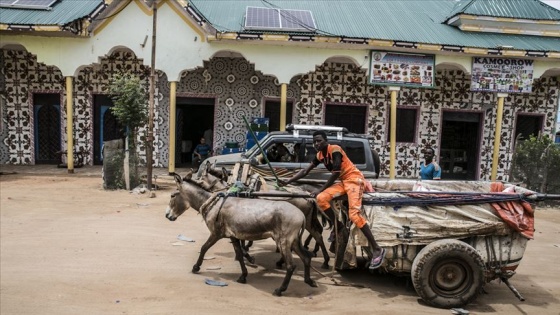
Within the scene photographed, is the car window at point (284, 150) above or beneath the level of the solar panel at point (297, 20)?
beneath

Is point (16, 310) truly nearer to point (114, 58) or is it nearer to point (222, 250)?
point (222, 250)

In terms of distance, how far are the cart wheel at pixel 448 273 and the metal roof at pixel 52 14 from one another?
39.3ft

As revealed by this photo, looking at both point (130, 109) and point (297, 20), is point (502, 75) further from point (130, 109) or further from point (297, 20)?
point (130, 109)

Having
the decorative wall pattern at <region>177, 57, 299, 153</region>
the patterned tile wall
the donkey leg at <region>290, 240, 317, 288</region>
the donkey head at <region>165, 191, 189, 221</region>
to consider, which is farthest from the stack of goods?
the donkey leg at <region>290, 240, 317, 288</region>

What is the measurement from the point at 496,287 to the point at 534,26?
12.4 meters

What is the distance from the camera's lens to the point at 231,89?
15328 millimetres

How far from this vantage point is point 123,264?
6.24 m

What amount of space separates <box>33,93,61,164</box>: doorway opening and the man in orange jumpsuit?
1261 centimetres

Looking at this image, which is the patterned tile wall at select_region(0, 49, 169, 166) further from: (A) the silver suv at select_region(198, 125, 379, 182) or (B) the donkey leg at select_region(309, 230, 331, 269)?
(B) the donkey leg at select_region(309, 230, 331, 269)

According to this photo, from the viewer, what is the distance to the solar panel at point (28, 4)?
45.5ft

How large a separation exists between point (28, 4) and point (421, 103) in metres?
13.8

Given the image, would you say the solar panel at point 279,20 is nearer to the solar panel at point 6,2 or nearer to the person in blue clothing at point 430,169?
the person in blue clothing at point 430,169

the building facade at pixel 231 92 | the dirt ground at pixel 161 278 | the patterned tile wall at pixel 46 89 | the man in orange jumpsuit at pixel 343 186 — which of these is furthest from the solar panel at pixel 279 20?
the man in orange jumpsuit at pixel 343 186

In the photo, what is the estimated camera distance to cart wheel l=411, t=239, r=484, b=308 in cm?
517
